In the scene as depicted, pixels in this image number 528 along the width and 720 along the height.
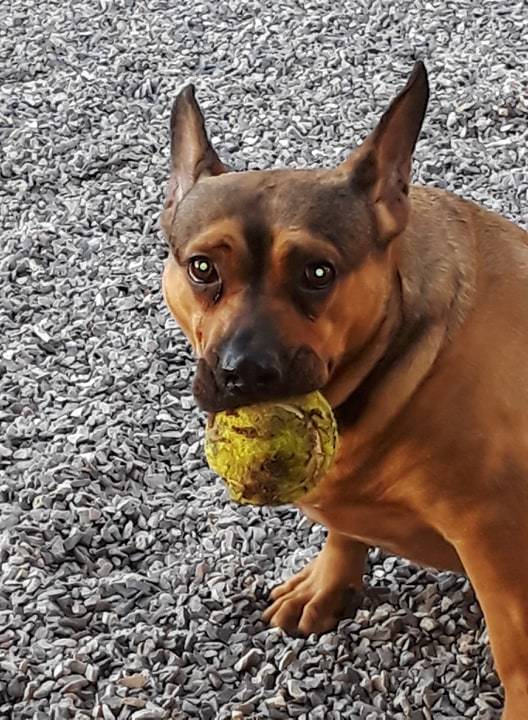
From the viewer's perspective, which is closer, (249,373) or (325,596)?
(249,373)

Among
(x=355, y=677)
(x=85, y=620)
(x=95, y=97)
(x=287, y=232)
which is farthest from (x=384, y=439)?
(x=95, y=97)

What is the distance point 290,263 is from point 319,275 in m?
0.05

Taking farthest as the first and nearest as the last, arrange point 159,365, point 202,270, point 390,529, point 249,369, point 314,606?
point 159,365 → point 314,606 → point 390,529 → point 202,270 → point 249,369

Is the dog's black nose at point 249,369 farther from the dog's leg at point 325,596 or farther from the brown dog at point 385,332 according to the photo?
the dog's leg at point 325,596

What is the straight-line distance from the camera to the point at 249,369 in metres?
1.75

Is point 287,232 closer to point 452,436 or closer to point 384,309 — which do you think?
point 384,309

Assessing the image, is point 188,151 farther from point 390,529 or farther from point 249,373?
point 390,529

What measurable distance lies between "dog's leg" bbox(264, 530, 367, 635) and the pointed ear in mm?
739

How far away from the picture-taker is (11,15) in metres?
4.60

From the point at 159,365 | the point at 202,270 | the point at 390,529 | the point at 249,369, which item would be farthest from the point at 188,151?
the point at 159,365

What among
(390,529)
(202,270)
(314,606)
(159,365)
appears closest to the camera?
(202,270)

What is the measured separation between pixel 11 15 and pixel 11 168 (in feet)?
3.54

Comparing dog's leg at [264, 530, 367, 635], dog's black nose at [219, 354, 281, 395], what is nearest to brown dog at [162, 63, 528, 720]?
dog's black nose at [219, 354, 281, 395]

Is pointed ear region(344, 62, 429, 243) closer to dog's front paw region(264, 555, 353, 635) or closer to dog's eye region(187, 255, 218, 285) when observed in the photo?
dog's eye region(187, 255, 218, 285)
